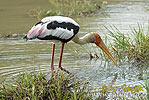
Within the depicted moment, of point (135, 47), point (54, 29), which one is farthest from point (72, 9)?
point (54, 29)

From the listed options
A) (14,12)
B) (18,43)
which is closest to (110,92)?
(18,43)

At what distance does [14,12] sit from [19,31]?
9.70 feet

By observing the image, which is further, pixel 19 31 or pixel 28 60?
pixel 19 31

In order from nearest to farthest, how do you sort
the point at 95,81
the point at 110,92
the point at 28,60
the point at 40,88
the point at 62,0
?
the point at 40,88
the point at 110,92
the point at 95,81
the point at 28,60
the point at 62,0

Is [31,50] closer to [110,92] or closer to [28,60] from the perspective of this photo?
[28,60]

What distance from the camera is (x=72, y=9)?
12.5 m

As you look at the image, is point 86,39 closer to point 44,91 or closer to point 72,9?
point 44,91

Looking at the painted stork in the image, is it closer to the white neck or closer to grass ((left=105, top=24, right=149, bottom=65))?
the white neck

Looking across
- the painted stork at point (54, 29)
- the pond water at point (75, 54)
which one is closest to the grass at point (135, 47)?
the pond water at point (75, 54)

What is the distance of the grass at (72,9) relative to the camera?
12086mm

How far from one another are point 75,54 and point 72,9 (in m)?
4.67

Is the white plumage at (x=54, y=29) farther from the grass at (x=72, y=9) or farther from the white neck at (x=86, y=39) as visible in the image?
the grass at (x=72, y=9)

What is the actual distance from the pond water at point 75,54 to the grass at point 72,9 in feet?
0.91

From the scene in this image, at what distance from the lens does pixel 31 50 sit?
8.34 m
